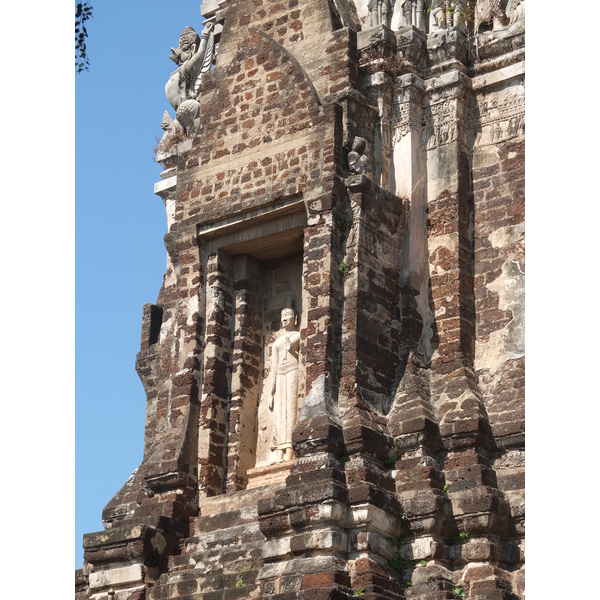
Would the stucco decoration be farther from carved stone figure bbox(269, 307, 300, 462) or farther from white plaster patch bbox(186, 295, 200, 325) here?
carved stone figure bbox(269, 307, 300, 462)

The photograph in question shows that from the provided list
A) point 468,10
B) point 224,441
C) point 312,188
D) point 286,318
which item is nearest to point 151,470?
point 224,441

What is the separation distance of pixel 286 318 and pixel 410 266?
1.49 metres

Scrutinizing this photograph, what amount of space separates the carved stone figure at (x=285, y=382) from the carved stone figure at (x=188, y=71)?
3.57 m

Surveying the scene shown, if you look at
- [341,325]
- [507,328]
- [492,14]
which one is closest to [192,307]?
[341,325]

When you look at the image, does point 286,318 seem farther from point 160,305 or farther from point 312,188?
point 160,305

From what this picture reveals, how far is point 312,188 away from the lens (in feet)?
56.1

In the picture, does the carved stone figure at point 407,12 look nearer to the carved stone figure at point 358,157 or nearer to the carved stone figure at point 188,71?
the carved stone figure at point 358,157

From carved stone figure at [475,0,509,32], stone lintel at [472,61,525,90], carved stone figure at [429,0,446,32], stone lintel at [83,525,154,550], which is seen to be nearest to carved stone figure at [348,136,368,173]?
stone lintel at [472,61,525,90]

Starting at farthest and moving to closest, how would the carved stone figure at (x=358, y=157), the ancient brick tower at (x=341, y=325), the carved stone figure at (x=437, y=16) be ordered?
the carved stone figure at (x=437, y=16), the carved stone figure at (x=358, y=157), the ancient brick tower at (x=341, y=325)

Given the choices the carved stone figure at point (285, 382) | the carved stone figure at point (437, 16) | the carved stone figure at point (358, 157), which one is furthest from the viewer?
the carved stone figure at point (437, 16)

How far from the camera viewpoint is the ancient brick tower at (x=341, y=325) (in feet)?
50.5

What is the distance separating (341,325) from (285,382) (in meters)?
1.11

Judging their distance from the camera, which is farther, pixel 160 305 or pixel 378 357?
pixel 160 305

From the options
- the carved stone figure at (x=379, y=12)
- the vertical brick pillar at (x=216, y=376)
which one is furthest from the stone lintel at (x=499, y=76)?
the vertical brick pillar at (x=216, y=376)
